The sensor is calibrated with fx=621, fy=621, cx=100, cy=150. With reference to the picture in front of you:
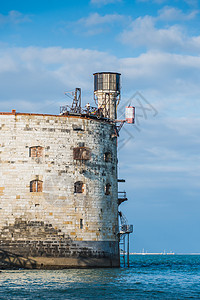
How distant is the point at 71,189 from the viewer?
4944 centimetres

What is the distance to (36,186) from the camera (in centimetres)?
4875

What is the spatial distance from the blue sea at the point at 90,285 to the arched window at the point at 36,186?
6.28 meters

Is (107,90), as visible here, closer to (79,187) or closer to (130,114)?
(130,114)

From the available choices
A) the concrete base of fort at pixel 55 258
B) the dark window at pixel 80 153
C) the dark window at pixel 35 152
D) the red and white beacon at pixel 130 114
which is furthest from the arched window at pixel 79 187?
the red and white beacon at pixel 130 114

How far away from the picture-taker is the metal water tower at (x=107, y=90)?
57.9m

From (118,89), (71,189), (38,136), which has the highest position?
(118,89)

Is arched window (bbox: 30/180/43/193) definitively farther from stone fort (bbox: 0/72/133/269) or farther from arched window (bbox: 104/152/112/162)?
arched window (bbox: 104/152/112/162)

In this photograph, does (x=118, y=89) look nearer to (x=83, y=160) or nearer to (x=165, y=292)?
(x=83, y=160)

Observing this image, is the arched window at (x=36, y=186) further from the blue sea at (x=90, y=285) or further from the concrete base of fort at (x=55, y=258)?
the blue sea at (x=90, y=285)

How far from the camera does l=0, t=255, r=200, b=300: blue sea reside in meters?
36.5

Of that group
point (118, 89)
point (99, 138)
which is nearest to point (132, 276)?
point (99, 138)

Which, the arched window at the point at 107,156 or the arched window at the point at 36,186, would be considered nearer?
the arched window at the point at 36,186

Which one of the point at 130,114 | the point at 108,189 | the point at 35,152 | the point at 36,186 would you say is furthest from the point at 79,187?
the point at 130,114

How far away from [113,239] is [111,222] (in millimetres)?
1485
